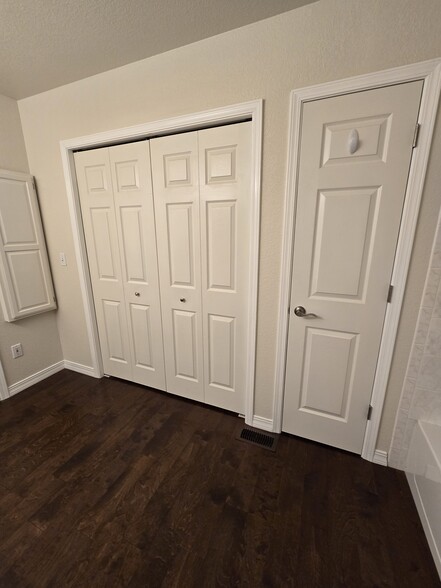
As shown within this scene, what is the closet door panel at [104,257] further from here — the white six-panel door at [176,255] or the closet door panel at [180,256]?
the closet door panel at [180,256]

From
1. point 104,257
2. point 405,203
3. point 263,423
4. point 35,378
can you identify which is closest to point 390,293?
point 405,203

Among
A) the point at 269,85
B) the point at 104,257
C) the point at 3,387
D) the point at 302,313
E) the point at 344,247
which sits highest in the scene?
the point at 269,85

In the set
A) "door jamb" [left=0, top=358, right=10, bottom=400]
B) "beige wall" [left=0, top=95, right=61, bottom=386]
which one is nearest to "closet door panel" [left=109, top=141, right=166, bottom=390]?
"beige wall" [left=0, top=95, right=61, bottom=386]

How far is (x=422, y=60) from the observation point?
3.44 ft

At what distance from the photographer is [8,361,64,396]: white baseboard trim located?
84.9 inches

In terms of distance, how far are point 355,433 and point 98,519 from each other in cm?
148

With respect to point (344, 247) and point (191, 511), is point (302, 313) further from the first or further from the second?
point (191, 511)

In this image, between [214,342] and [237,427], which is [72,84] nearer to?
[214,342]

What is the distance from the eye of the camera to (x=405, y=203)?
1.17 m

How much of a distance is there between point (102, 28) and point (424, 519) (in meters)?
2.93

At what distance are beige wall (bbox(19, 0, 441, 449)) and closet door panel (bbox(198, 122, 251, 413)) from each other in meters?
0.14

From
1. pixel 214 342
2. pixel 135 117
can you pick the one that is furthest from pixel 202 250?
pixel 135 117

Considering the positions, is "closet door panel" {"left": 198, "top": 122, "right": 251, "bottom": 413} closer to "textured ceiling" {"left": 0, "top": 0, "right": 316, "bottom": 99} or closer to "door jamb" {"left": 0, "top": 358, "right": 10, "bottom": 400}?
"textured ceiling" {"left": 0, "top": 0, "right": 316, "bottom": 99}

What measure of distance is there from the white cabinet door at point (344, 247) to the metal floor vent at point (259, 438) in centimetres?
23
